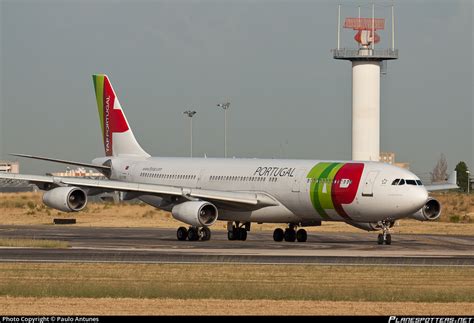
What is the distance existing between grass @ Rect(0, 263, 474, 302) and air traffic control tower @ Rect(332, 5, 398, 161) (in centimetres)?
→ 6738

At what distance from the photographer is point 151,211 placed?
85625 mm

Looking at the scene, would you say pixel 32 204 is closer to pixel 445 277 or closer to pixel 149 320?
pixel 445 277

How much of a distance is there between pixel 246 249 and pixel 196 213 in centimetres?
677

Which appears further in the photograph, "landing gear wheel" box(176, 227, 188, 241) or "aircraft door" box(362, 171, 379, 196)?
"landing gear wheel" box(176, 227, 188, 241)

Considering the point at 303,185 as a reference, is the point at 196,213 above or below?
below

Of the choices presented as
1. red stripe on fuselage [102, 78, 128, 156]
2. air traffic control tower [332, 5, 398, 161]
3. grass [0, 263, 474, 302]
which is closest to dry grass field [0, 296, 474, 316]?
grass [0, 263, 474, 302]

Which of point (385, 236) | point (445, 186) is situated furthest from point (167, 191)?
point (445, 186)

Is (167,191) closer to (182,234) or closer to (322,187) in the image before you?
(182,234)

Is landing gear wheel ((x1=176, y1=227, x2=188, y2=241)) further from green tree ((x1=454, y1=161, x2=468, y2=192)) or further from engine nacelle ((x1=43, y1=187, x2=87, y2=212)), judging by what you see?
green tree ((x1=454, y1=161, x2=468, y2=192))

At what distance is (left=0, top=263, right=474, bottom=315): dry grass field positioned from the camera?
80.7 ft

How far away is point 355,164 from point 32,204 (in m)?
44.1

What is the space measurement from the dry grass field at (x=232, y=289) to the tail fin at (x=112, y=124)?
31375 mm

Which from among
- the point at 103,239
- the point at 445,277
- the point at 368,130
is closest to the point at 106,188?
the point at 103,239

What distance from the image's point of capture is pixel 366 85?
344ft
